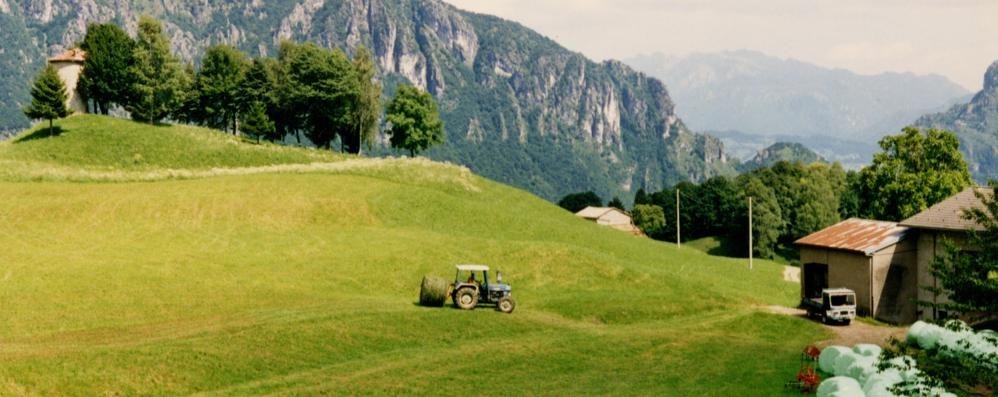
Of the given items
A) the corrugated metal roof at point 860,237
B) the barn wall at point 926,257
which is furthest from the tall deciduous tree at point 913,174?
the barn wall at point 926,257

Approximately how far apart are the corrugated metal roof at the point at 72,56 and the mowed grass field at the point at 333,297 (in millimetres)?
23141

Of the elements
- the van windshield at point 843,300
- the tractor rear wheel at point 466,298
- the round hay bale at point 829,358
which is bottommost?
the round hay bale at point 829,358

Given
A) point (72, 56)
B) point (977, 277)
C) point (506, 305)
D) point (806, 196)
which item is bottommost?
point (506, 305)

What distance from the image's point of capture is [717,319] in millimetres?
47750

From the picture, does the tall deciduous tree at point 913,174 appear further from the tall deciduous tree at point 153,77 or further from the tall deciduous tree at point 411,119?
the tall deciduous tree at point 153,77

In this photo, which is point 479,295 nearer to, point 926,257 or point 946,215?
point 926,257

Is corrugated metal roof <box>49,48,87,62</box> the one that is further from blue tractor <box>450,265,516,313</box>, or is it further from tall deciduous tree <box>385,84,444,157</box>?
blue tractor <box>450,265,516,313</box>

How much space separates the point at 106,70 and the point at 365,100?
3455 centimetres

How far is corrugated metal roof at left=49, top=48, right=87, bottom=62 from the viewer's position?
327ft

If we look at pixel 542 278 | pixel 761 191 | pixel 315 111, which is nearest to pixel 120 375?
pixel 542 278

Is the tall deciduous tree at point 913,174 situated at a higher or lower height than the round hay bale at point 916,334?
higher

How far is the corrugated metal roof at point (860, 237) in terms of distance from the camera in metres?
51.1

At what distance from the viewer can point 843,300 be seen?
48656 mm

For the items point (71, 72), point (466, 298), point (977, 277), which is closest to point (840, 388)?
point (977, 277)
